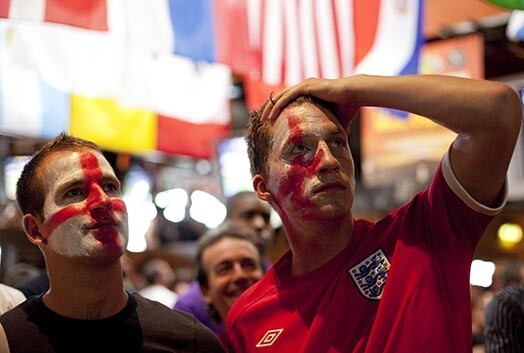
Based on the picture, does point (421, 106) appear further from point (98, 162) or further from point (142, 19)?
point (142, 19)

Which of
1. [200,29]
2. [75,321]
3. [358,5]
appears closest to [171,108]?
[200,29]

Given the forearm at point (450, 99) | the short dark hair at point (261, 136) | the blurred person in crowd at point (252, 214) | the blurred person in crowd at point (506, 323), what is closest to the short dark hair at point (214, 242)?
the blurred person in crowd at point (252, 214)

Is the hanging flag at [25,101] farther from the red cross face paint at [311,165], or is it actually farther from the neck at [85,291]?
the red cross face paint at [311,165]

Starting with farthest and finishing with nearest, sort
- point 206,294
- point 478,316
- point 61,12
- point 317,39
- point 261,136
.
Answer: point 478,316, point 317,39, point 61,12, point 206,294, point 261,136

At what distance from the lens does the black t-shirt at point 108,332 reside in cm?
245

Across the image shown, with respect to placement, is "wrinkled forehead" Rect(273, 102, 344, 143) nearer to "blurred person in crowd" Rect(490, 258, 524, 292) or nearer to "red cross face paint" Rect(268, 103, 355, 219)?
"red cross face paint" Rect(268, 103, 355, 219)

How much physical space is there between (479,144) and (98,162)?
1.26m

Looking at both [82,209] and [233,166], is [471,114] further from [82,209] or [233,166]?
[233,166]

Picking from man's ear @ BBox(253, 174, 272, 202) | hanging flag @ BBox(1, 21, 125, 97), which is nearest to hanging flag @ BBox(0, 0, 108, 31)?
hanging flag @ BBox(1, 21, 125, 97)

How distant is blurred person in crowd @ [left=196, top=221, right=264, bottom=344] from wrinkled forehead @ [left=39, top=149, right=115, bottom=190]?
155 cm

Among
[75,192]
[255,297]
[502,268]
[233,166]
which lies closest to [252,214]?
[255,297]

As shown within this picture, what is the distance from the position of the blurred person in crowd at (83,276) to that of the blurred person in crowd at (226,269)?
139cm

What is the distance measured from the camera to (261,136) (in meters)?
2.79

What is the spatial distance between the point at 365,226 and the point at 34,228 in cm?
113
